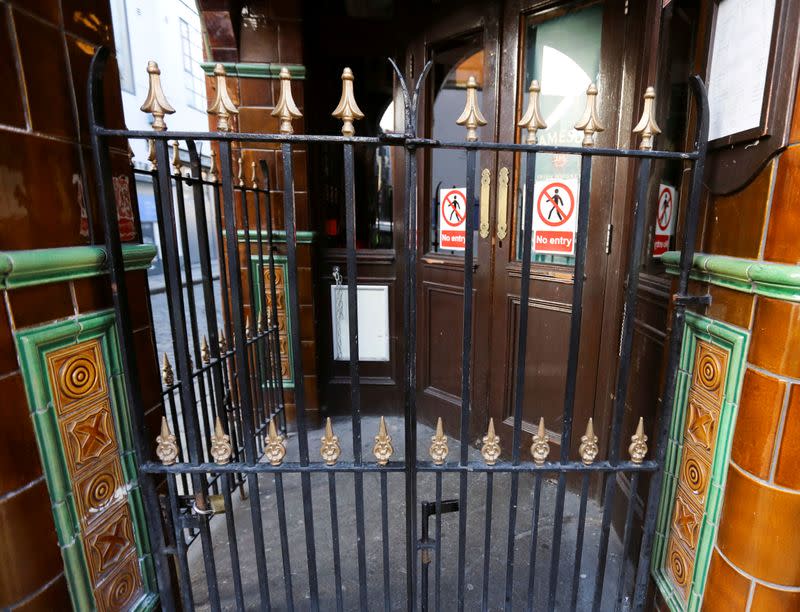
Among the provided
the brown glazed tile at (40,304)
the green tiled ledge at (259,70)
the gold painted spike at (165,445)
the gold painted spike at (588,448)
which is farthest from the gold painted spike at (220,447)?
the green tiled ledge at (259,70)

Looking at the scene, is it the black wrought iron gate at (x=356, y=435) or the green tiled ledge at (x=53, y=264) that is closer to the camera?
the green tiled ledge at (x=53, y=264)

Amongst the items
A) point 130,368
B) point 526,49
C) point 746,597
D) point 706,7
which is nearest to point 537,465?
point 746,597

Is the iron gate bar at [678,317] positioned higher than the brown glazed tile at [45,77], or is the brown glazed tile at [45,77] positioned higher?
the brown glazed tile at [45,77]

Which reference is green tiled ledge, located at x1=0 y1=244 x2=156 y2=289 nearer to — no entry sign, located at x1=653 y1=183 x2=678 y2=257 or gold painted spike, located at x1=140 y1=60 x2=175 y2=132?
gold painted spike, located at x1=140 y1=60 x2=175 y2=132

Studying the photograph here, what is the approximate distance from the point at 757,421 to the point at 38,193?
185cm

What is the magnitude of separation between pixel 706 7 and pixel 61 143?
1876 millimetres

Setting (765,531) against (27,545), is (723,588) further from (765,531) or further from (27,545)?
(27,545)

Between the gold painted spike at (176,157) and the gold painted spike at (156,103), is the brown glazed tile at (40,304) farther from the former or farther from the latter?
the gold painted spike at (176,157)

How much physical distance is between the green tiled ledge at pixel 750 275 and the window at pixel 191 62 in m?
14.3

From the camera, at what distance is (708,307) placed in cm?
127

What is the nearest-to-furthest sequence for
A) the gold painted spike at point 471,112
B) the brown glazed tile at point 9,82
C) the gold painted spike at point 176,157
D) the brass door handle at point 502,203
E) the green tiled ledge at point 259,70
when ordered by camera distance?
the brown glazed tile at point 9,82 < the gold painted spike at point 471,112 < the gold painted spike at point 176,157 < the brass door handle at point 502,203 < the green tiled ledge at point 259,70

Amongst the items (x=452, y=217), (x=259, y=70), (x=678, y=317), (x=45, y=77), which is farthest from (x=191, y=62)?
(x=678, y=317)

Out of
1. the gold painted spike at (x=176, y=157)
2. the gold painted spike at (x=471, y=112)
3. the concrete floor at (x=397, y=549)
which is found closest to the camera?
the gold painted spike at (x=471, y=112)

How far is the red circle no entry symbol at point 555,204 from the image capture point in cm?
240
